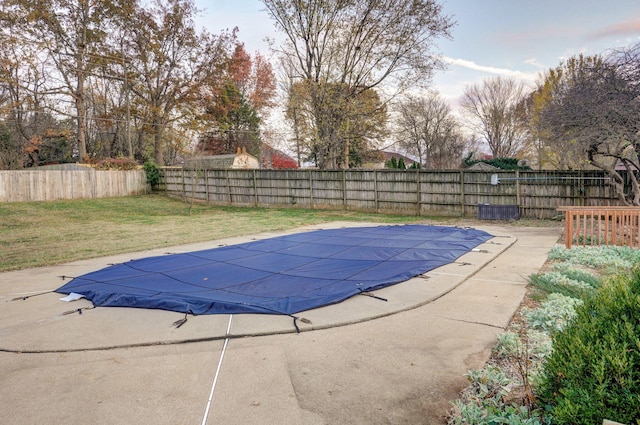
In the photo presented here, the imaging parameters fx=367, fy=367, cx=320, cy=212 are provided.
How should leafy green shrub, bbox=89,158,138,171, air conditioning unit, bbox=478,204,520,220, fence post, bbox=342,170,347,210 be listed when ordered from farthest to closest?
leafy green shrub, bbox=89,158,138,171 < fence post, bbox=342,170,347,210 < air conditioning unit, bbox=478,204,520,220

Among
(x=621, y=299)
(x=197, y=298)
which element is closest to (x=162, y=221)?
(x=197, y=298)

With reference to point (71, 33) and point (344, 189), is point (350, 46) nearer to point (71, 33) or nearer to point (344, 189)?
point (344, 189)

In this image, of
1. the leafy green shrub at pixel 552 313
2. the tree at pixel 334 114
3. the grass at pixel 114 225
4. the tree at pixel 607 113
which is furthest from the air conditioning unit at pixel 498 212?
the leafy green shrub at pixel 552 313

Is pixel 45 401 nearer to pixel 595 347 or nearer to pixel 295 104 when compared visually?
pixel 595 347

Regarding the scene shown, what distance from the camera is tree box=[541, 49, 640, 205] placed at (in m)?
6.86

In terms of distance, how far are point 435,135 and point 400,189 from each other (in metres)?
18.0

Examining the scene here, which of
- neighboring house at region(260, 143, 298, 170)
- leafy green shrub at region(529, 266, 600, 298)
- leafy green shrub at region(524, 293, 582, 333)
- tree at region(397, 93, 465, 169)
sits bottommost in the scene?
leafy green shrub at region(524, 293, 582, 333)

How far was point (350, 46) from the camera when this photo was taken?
46.8 ft

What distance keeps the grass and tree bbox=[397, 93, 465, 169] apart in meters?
17.2

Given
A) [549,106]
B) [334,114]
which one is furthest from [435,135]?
[549,106]

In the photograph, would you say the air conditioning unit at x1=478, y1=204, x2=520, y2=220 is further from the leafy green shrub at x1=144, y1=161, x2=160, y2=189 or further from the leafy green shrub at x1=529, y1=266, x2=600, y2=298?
the leafy green shrub at x1=144, y1=161, x2=160, y2=189

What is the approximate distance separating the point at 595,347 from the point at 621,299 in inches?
10.8

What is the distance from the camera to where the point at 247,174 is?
1491 cm

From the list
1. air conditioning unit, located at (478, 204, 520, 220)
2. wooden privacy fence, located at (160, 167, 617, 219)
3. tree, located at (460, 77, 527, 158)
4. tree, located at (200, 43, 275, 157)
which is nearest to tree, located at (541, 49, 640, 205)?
wooden privacy fence, located at (160, 167, 617, 219)
